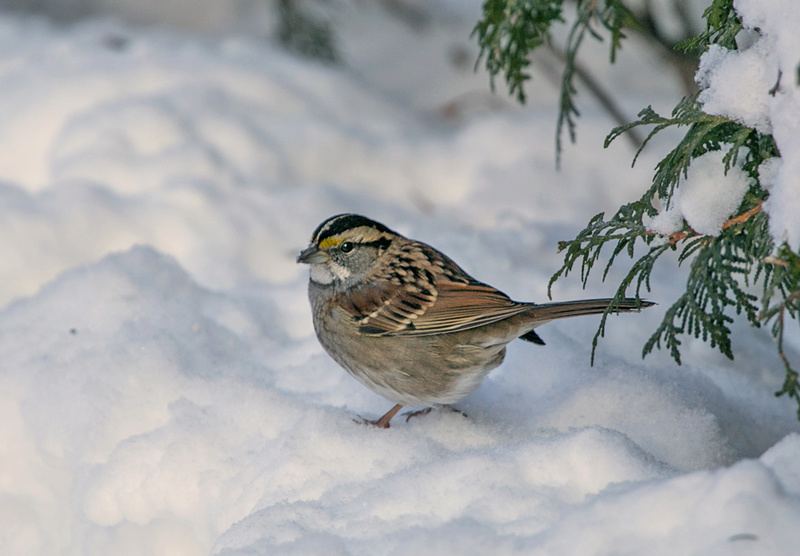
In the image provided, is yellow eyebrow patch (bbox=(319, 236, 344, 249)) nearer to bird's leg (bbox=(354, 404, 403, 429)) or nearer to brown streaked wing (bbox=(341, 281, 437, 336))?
brown streaked wing (bbox=(341, 281, 437, 336))

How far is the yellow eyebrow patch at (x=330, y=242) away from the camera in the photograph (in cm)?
309

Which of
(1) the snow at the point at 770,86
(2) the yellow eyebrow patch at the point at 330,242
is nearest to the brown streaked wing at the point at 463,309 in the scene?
(2) the yellow eyebrow patch at the point at 330,242

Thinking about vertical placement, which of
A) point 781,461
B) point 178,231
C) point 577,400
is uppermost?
point 781,461

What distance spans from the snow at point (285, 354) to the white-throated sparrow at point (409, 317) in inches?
7.7

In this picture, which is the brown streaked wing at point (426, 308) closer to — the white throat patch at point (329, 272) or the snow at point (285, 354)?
the white throat patch at point (329, 272)

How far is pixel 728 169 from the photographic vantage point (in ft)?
6.98

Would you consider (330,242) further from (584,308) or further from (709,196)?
(709,196)

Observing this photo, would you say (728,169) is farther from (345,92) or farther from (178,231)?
(345,92)

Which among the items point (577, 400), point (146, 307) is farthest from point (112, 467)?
point (577, 400)

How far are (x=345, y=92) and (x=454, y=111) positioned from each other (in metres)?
1.47

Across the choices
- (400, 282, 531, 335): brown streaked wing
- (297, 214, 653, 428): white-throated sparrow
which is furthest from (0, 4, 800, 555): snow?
(400, 282, 531, 335): brown streaked wing

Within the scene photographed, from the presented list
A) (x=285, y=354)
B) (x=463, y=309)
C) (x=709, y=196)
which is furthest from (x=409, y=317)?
(x=709, y=196)

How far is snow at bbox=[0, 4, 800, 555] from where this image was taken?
80.7 inches

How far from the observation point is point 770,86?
1.98 m
